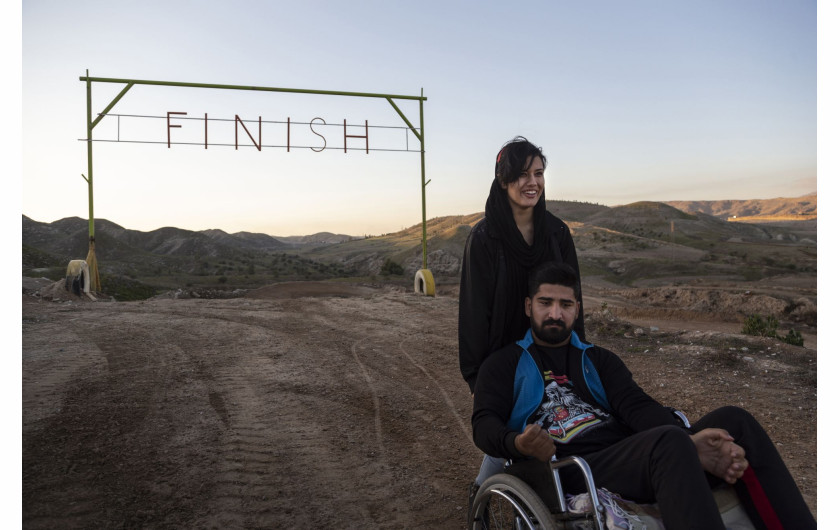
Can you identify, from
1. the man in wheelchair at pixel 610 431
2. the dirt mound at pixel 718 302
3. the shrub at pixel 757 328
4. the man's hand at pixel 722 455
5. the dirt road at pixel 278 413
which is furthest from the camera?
the dirt mound at pixel 718 302

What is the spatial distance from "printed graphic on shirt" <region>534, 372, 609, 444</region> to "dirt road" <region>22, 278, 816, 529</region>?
137 cm

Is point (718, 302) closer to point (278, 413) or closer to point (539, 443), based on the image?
point (278, 413)

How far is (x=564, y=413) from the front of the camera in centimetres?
272

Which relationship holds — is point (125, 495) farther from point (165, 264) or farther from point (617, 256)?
point (165, 264)

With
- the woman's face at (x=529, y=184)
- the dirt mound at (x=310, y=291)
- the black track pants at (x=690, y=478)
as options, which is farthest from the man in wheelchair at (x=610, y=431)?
the dirt mound at (x=310, y=291)

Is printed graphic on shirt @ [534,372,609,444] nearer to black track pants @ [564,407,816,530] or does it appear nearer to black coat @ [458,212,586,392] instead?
black track pants @ [564,407,816,530]

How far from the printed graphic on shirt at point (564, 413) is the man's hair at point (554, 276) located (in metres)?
0.49

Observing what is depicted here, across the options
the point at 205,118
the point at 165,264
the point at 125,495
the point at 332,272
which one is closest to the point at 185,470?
the point at 125,495

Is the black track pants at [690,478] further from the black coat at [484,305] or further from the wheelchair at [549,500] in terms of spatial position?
the black coat at [484,305]

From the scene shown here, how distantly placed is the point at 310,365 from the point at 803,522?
607cm

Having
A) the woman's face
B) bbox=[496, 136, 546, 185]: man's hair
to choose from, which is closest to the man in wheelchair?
the woman's face

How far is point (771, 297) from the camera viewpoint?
14719 millimetres

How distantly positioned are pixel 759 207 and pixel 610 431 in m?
157

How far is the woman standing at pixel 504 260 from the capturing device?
10.3ft
